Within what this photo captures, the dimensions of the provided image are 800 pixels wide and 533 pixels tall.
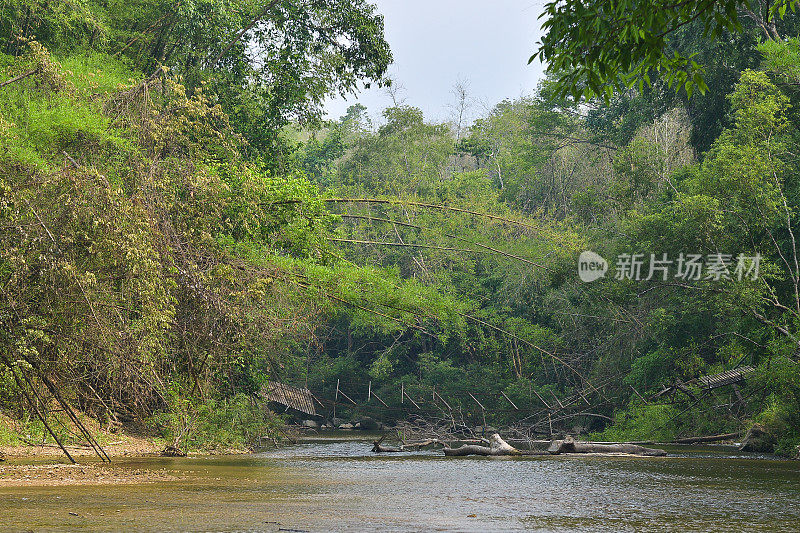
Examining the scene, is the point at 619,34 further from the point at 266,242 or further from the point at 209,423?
the point at 209,423

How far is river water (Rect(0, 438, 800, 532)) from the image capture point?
16.9ft

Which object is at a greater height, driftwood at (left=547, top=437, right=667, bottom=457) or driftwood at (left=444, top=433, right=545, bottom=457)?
driftwood at (left=547, top=437, right=667, bottom=457)

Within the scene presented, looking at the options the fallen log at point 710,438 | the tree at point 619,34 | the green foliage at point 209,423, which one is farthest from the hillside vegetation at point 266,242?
the tree at point 619,34

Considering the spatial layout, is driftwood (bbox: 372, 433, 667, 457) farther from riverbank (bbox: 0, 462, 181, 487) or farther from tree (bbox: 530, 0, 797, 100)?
tree (bbox: 530, 0, 797, 100)

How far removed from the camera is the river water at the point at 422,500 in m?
5.16

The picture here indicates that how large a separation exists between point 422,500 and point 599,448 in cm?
863

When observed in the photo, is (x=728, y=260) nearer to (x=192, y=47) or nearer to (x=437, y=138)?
(x=192, y=47)

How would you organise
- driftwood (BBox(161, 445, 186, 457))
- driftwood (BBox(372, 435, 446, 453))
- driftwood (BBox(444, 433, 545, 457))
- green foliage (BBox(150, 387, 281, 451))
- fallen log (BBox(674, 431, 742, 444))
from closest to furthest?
1. driftwood (BBox(161, 445, 186, 457))
2. green foliage (BBox(150, 387, 281, 451))
3. driftwood (BBox(444, 433, 545, 457))
4. driftwood (BBox(372, 435, 446, 453))
5. fallen log (BBox(674, 431, 742, 444))

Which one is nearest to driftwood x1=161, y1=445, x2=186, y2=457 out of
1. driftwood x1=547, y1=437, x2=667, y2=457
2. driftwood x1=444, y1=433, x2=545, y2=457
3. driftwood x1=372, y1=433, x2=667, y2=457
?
driftwood x1=372, y1=433, x2=667, y2=457

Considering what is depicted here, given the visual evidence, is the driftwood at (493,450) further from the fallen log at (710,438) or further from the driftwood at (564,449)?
the fallen log at (710,438)

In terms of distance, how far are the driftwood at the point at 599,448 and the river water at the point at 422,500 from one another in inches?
107

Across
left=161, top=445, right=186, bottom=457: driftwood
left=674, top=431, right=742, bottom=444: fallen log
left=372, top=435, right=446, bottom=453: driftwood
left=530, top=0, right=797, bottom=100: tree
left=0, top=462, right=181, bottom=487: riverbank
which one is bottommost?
left=372, top=435, right=446, bottom=453: driftwood

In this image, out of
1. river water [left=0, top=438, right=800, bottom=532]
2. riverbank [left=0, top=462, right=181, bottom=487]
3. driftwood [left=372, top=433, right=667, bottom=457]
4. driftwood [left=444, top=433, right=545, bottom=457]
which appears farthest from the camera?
driftwood [left=444, top=433, right=545, bottom=457]

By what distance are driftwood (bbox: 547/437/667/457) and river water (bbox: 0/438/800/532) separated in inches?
107
